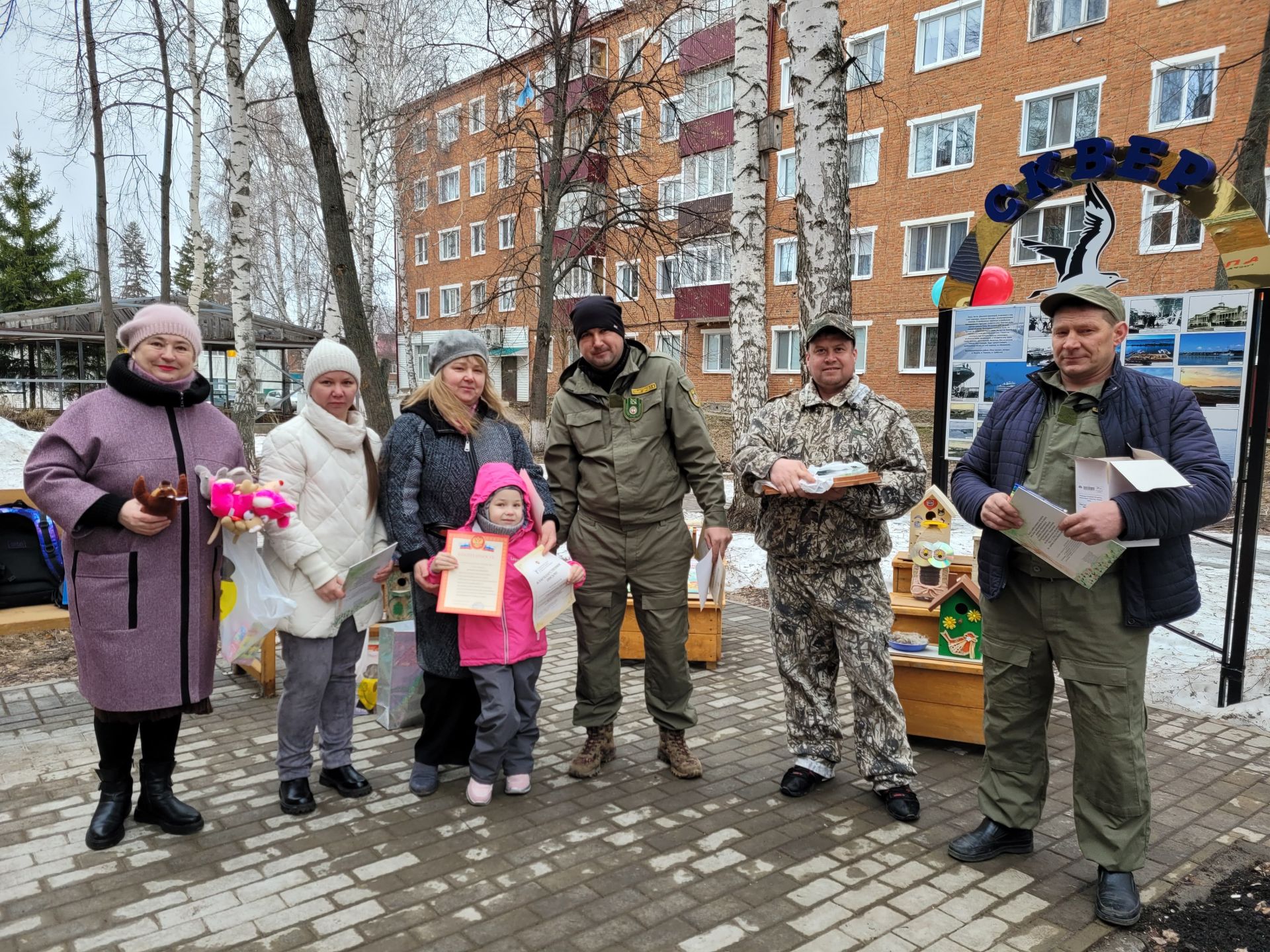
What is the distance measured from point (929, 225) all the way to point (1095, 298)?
70.6 feet

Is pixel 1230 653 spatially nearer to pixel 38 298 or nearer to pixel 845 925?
pixel 845 925

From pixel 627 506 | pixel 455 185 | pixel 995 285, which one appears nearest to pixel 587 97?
pixel 995 285

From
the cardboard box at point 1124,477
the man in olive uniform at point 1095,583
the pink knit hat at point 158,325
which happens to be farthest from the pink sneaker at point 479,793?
the cardboard box at point 1124,477

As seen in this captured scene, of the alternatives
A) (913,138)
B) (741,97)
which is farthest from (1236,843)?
(913,138)

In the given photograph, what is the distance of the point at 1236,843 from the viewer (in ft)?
10.4

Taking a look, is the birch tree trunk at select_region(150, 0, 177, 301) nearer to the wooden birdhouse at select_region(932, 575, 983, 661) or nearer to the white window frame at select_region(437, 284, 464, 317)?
the wooden birdhouse at select_region(932, 575, 983, 661)

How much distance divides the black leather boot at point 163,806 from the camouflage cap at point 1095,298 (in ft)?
12.0

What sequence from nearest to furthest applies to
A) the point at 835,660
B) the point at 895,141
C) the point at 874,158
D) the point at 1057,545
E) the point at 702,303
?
the point at 1057,545 → the point at 835,660 → the point at 895,141 → the point at 874,158 → the point at 702,303

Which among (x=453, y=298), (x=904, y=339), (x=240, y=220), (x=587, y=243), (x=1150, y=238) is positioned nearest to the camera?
(x=240, y=220)

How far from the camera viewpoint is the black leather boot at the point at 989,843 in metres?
3.06

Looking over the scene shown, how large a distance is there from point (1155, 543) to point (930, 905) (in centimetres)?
139

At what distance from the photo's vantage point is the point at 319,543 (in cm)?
330

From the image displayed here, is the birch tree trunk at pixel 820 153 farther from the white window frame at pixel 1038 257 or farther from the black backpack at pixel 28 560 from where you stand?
the white window frame at pixel 1038 257

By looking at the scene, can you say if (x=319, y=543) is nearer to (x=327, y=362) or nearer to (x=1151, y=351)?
(x=327, y=362)
